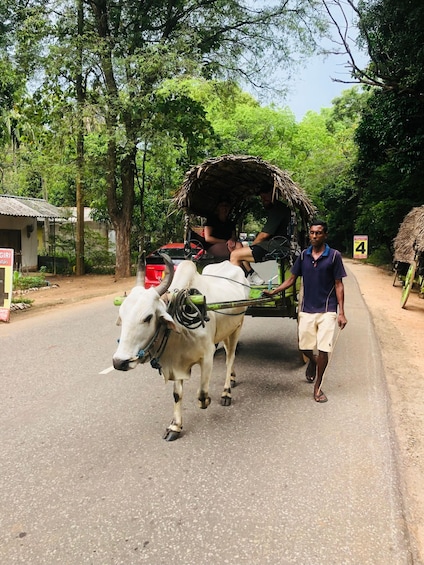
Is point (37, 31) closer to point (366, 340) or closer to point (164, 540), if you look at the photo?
point (366, 340)

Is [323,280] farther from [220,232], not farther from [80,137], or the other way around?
[80,137]

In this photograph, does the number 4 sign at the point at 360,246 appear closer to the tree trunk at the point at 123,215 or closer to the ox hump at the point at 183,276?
the tree trunk at the point at 123,215

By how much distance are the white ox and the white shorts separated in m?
0.73

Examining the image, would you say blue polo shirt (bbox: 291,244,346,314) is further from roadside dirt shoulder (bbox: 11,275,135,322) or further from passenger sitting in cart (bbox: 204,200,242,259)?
roadside dirt shoulder (bbox: 11,275,135,322)

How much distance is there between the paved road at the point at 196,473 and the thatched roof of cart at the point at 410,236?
7075 millimetres

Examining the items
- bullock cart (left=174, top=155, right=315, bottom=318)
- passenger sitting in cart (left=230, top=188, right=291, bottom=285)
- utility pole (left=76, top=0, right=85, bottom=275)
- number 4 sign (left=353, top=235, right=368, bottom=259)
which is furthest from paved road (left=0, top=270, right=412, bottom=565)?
number 4 sign (left=353, top=235, right=368, bottom=259)

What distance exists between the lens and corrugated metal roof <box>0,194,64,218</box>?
17.2 m

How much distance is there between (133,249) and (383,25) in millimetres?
14884

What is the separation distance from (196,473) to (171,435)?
0.59 meters

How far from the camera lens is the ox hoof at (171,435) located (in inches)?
152

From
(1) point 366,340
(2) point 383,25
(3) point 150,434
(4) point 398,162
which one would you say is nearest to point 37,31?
(2) point 383,25

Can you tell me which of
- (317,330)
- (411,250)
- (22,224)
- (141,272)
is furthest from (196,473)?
(22,224)

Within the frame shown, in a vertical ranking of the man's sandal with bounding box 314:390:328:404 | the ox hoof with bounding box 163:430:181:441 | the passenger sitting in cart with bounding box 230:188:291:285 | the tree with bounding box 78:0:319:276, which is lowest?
the ox hoof with bounding box 163:430:181:441

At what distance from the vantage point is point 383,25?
1330 centimetres
